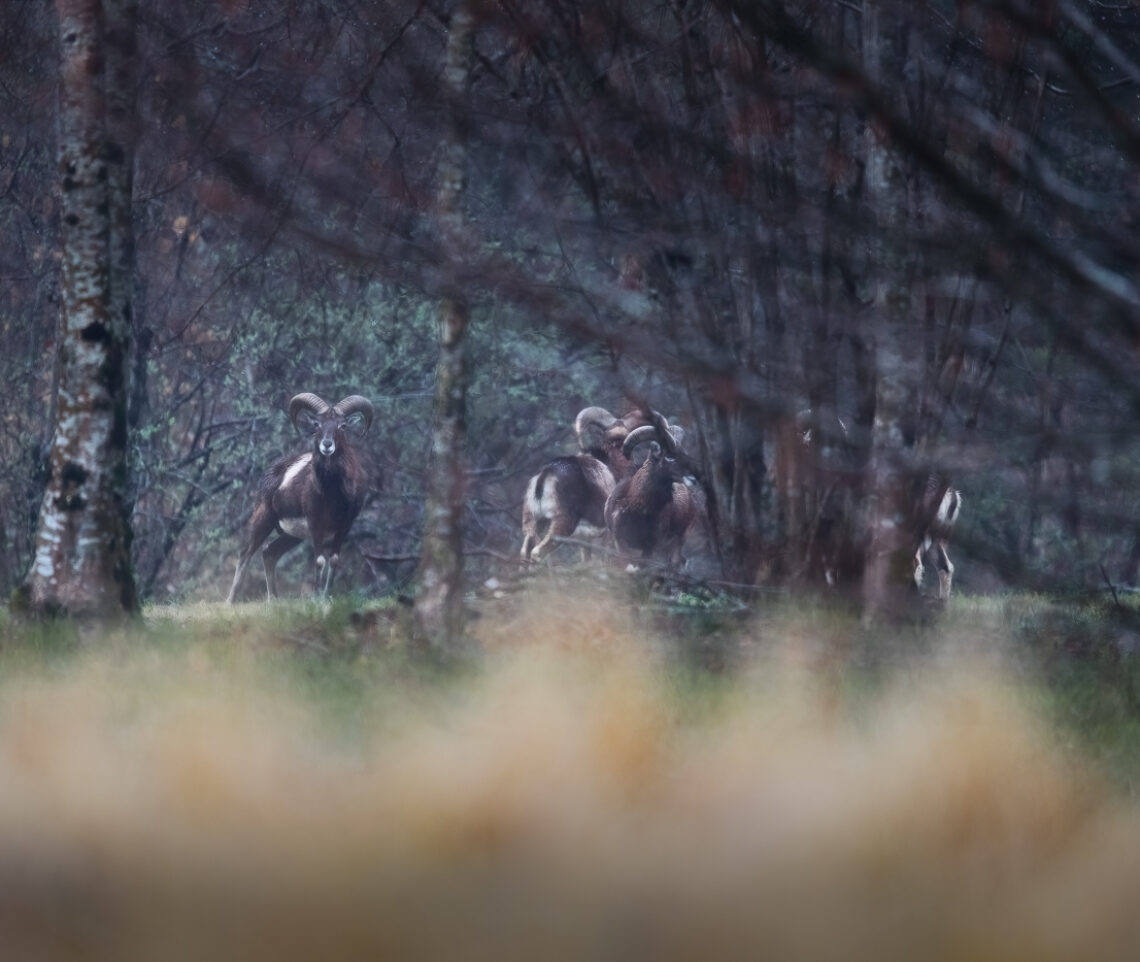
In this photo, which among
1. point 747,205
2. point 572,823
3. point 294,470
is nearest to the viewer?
point 747,205

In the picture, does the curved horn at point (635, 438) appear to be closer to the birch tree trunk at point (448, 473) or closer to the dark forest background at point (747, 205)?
the dark forest background at point (747, 205)

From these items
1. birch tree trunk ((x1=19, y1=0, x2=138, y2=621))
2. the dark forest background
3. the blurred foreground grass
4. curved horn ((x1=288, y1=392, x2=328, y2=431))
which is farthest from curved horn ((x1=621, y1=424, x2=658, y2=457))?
the blurred foreground grass

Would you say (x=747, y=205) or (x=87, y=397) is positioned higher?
(x=747, y=205)

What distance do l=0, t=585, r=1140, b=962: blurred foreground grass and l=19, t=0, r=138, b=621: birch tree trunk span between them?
4.48 meters

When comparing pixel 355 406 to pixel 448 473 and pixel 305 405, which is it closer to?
pixel 305 405

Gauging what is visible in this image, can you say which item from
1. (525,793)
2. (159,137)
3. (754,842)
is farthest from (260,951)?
(159,137)

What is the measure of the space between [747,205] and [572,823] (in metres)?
2.13

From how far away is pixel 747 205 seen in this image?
3.57 metres

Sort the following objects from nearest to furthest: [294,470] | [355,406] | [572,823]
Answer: [572,823], [294,470], [355,406]

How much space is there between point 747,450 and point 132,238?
4.64m

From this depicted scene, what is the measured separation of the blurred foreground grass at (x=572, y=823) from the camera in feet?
14.1

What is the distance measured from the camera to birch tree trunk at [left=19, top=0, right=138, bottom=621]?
37.8 feet

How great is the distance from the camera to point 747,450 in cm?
1266

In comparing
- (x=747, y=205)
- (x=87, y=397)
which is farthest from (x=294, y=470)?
(x=747, y=205)
